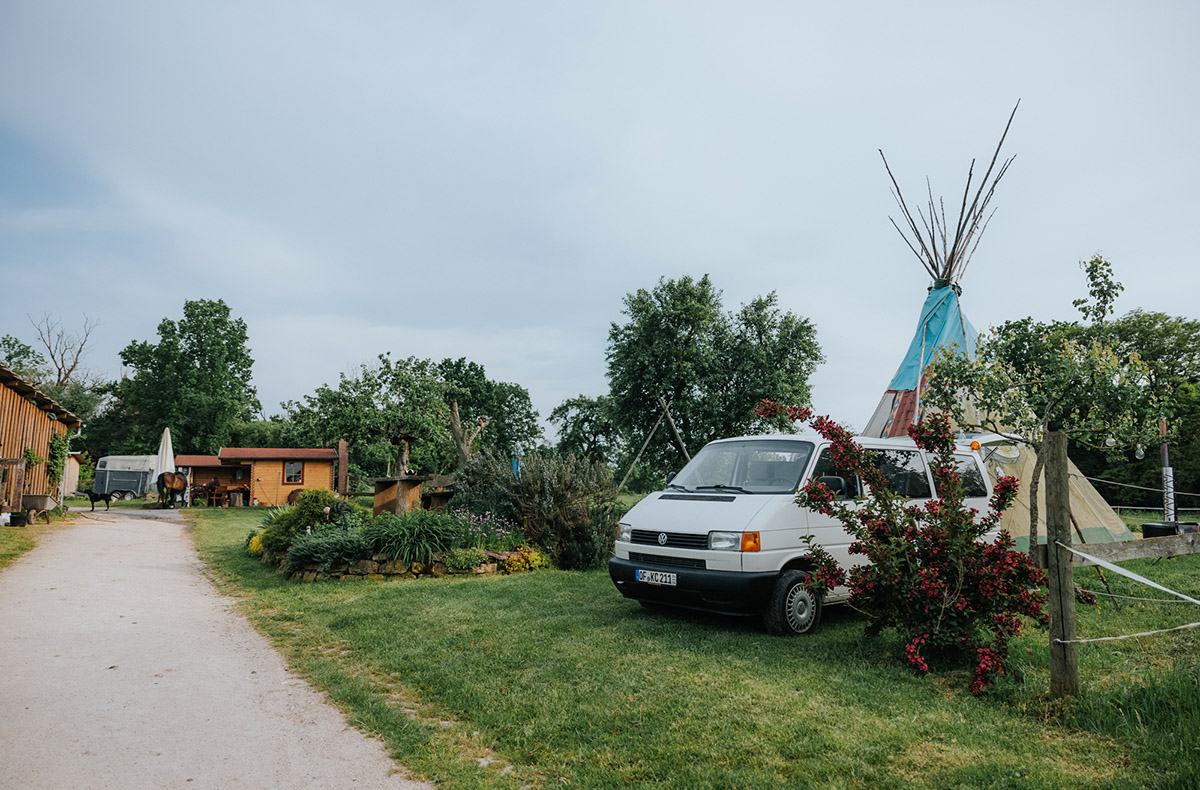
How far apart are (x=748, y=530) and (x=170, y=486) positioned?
29273 mm

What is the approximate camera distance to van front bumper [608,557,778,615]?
5922 mm

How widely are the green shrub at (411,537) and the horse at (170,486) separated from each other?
22.6 m

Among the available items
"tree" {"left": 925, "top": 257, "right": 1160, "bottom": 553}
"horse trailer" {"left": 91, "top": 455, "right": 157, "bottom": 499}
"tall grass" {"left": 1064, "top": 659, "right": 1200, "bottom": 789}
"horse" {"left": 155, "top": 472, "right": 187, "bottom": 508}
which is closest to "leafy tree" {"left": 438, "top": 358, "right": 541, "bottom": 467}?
"horse trailer" {"left": 91, "top": 455, "right": 157, "bottom": 499}

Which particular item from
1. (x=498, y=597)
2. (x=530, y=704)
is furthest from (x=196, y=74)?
(x=530, y=704)

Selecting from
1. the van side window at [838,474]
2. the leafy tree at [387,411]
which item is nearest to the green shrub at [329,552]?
the van side window at [838,474]

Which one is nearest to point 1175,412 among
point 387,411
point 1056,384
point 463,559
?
point 1056,384

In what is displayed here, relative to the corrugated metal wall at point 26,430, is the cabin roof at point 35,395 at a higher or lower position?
higher

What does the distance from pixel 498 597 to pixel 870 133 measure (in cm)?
1277

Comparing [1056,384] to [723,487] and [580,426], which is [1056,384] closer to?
[723,487]

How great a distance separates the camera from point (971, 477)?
26.1ft

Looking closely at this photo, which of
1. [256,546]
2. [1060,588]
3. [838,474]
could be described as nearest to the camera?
[1060,588]

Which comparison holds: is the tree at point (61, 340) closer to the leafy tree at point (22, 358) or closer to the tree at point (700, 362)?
the leafy tree at point (22, 358)

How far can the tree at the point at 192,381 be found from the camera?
164ft

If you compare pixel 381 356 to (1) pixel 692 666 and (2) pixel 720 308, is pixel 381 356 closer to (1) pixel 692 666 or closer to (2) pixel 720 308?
(2) pixel 720 308
